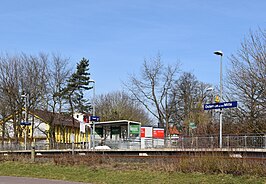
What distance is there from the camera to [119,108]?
7869cm

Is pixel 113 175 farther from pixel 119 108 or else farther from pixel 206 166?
pixel 119 108

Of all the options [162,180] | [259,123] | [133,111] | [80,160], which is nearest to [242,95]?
[259,123]

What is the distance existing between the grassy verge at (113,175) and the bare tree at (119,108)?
5064 cm

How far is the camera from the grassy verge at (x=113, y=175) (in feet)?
48.7

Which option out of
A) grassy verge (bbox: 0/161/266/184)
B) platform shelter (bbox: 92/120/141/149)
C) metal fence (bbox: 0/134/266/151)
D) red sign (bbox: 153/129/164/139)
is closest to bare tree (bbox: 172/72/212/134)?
red sign (bbox: 153/129/164/139)

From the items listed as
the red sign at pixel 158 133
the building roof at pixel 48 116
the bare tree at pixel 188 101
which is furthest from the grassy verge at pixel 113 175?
the bare tree at pixel 188 101

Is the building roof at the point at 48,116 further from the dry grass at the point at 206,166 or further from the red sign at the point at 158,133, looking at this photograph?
the dry grass at the point at 206,166

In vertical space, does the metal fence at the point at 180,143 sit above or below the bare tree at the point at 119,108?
below

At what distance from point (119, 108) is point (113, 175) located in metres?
60.8

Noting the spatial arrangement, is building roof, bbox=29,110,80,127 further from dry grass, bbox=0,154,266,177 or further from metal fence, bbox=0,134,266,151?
dry grass, bbox=0,154,266,177

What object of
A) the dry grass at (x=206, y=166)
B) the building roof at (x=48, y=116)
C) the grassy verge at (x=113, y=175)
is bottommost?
the grassy verge at (x=113, y=175)

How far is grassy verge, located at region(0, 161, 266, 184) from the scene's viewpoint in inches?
584

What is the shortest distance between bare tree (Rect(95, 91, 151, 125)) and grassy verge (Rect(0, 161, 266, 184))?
50.6 m

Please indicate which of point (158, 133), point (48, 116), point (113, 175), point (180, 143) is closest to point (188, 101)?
point (158, 133)
